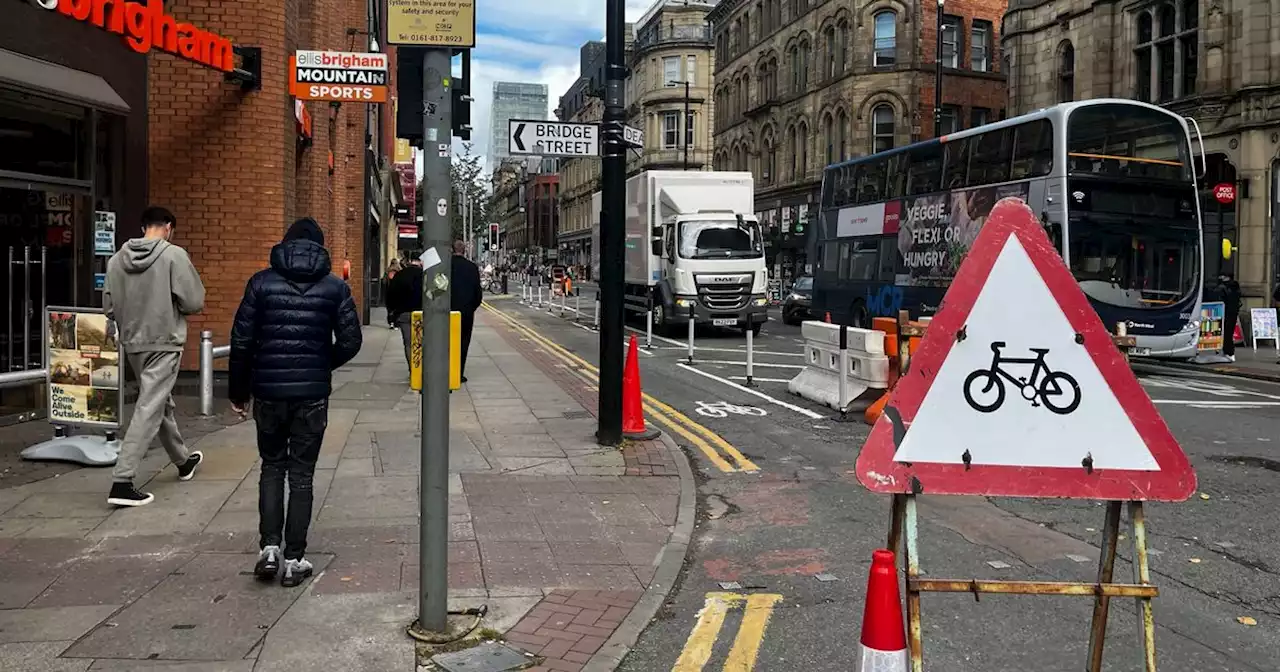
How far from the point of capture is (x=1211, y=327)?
18203 mm

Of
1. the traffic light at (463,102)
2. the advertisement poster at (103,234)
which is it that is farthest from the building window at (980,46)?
the traffic light at (463,102)

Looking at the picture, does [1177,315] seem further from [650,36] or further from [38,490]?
[650,36]

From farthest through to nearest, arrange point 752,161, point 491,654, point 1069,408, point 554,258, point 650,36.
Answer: point 554,258, point 650,36, point 752,161, point 491,654, point 1069,408

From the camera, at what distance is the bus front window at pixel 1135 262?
52.2 feet

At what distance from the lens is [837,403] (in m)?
11.8

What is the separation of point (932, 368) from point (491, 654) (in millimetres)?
2296

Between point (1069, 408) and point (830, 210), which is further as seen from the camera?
point (830, 210)

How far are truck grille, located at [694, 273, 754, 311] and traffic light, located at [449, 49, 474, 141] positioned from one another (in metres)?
18.0

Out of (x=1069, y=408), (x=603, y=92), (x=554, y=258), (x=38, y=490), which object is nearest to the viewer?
(x=1069, y=408)

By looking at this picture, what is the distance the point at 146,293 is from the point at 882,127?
41267mm

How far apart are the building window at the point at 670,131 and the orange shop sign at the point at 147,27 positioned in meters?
62.7

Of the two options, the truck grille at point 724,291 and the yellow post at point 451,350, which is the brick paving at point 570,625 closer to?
the yellow post at point 451,350

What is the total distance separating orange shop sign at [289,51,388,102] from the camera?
11945 millimetres

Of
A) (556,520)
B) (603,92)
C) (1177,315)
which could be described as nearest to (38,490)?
(556,520)
